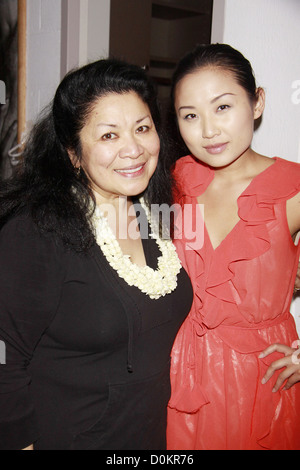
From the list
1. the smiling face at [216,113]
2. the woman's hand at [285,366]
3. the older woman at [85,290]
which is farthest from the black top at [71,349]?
the smiling face at [216,113]

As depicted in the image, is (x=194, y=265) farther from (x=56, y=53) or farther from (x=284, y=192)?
(x=56, y=53)

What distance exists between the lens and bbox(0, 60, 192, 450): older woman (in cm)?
98

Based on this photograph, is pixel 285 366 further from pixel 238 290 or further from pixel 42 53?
pixel 42 53

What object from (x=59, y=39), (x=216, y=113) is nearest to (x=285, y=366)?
(x=216, y=113)

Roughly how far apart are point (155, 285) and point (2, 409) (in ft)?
1.47

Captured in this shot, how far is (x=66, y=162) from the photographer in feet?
3.79

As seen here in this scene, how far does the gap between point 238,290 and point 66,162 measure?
56 cm

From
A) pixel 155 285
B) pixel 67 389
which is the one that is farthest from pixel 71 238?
pixel 67 389

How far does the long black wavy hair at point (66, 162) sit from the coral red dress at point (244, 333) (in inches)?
14.2

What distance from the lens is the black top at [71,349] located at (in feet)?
3.17

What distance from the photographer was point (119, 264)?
1079 mm

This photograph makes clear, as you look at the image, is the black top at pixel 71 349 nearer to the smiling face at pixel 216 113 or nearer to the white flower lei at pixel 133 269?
the white flower lei at pixel 133 269

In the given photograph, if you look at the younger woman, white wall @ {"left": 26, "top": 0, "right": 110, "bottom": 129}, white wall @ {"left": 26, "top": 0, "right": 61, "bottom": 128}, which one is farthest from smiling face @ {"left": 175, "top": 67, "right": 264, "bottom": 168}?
white wall @ {"left": 26, "top": 0, "right": 61, "bottom": 128}

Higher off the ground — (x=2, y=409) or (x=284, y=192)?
(x=284, y=192)
